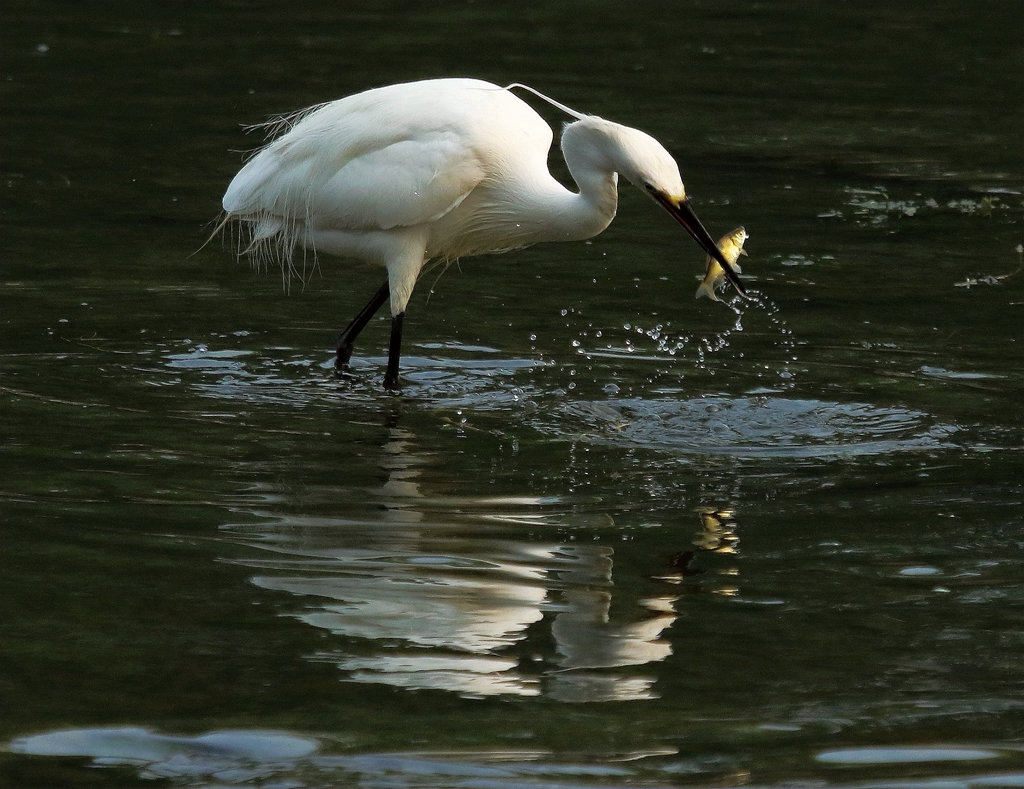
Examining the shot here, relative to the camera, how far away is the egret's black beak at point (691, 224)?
6566 mm

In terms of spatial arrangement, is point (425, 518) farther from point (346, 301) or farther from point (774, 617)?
point (346, 301)

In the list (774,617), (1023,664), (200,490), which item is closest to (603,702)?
(774,617)

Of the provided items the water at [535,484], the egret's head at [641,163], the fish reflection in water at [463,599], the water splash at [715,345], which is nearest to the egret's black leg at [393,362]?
the water at [535,484]

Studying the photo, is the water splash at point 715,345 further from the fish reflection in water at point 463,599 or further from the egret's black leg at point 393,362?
the fish reflection in water at point 463,599

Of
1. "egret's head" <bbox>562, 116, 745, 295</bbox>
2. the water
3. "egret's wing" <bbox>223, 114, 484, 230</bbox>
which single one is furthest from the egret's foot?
"egret's head" <bbox>562, 116, 745, 295</bbox>

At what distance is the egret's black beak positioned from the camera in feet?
21.5

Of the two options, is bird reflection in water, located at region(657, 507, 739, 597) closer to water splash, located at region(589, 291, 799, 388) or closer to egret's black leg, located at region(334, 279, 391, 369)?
water splash, located at region(589, 291, 799, 388)

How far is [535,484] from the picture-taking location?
5.91m

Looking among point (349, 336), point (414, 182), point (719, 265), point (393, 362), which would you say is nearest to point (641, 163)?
point (719, 265)

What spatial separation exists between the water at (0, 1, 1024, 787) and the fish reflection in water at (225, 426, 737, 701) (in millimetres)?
16

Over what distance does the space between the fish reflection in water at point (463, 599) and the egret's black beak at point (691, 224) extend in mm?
1489

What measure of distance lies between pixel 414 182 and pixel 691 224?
126cm

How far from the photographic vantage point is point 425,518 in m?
5.50

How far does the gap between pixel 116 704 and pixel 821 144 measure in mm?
9106
